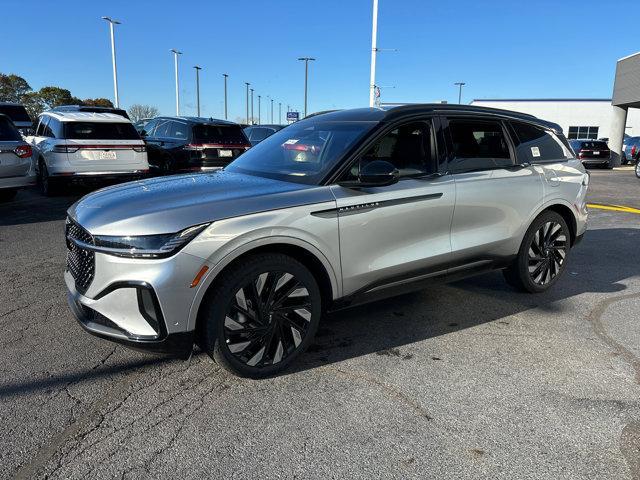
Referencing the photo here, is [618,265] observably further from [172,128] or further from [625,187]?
[625,187]

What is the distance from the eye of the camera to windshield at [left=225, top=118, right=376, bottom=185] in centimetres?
356

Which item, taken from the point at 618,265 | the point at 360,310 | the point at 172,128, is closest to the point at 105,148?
the point at 172,128

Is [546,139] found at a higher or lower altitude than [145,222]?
higher

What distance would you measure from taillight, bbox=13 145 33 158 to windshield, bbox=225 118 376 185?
581 centimetres

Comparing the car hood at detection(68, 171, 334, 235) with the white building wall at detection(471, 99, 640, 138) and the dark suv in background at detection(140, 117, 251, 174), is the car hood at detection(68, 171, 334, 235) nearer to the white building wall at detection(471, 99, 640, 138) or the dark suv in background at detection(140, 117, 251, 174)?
the dark suv in background at detection(140, 117, 251, 174)

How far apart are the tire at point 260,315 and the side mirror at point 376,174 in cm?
71

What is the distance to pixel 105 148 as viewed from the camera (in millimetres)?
10047

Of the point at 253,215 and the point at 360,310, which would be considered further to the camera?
the point at 360,310

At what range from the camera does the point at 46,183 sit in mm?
10328

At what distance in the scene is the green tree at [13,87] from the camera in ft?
204

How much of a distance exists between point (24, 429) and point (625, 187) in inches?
683

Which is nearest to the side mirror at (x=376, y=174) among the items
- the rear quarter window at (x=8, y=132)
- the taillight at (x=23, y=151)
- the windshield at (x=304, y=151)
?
the windshield at (x=304, y=151)

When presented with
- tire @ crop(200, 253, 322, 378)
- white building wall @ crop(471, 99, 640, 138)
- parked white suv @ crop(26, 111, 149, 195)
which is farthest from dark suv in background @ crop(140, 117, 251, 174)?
white building wall @ crop(471, 99, 640, 138)

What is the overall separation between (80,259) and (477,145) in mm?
3182
